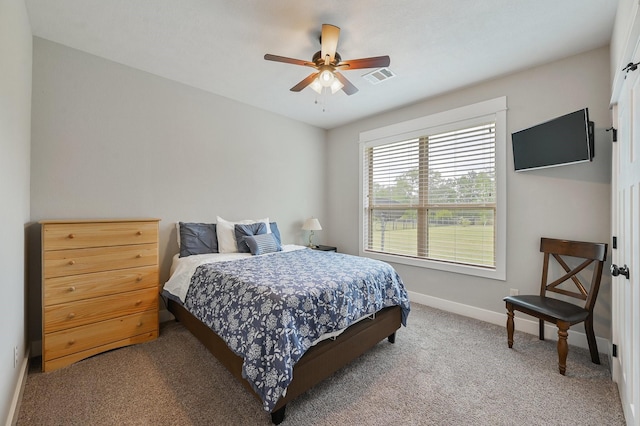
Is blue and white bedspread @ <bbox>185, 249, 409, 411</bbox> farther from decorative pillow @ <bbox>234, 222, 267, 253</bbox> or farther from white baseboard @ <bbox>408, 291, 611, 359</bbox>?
white baseboard @ <bbox>408, 291, 611, 359</bbox>

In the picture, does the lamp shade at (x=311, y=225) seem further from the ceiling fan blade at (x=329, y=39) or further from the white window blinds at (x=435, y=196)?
the ceiling fan blade at (x=329, y=39)

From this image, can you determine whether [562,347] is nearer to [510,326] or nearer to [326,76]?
[510,326]

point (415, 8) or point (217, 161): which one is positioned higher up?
point (415, 8)

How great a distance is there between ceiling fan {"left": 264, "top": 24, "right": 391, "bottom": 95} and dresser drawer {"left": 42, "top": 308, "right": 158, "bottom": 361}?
2598mm

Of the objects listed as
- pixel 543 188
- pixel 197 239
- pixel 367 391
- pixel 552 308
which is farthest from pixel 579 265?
pixel 197 239

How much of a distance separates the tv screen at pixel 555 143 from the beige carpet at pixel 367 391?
67.2 inches

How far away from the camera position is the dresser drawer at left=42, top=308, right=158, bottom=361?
81.0 inches

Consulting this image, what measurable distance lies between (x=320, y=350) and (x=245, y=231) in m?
1.82

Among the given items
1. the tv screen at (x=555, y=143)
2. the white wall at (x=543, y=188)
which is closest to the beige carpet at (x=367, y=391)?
the white wall at (x=543, y=188)

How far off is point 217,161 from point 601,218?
4054mm

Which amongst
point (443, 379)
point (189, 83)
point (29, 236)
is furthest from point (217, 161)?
point (443, 379)

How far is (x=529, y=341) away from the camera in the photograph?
2.52 meters

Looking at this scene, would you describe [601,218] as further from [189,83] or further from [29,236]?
[29,236]

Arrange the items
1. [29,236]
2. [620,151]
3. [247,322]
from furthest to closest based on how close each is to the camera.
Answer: [29,236] → [620,151] → [247,322]
